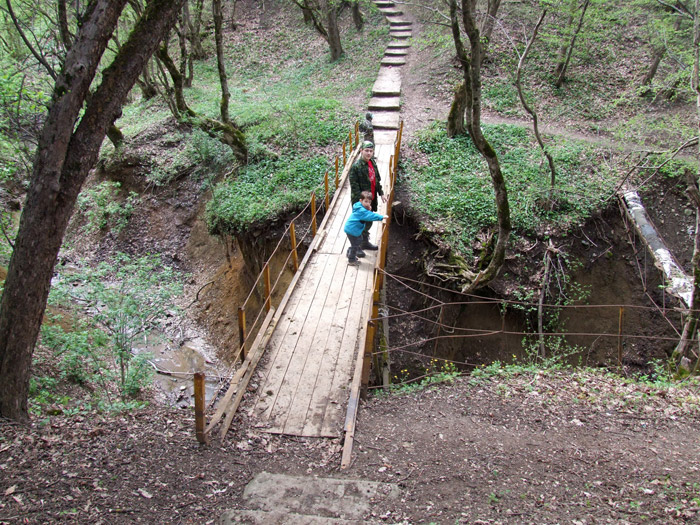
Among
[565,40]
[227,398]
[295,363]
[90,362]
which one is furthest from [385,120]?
[227,398]

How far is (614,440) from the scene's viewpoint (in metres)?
4.95

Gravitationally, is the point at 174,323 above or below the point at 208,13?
below

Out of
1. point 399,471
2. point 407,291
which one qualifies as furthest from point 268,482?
point 407,291

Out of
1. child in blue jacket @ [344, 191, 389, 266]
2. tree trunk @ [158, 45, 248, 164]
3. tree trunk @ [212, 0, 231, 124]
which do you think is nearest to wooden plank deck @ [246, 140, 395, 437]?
child in blue jacket @ [344, 191, 389, 266]

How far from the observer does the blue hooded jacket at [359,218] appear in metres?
7.90

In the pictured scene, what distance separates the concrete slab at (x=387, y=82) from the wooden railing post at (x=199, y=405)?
51.3 feet

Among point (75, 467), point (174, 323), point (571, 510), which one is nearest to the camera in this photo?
point (571, 510)

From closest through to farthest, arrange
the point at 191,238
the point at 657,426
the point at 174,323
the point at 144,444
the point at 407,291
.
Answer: the point at 144,444 → the point at 657,426 → the point at 407,291 → the point at 174,323 → the point at 191,238

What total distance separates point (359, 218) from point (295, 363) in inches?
116

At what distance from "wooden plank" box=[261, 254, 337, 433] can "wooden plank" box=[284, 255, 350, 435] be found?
0.19 feet

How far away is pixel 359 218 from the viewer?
7996 millimetres

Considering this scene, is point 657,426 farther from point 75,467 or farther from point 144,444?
point 75,467

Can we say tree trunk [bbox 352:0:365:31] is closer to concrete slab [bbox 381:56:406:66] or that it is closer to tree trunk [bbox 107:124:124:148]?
concrete slab [bbox 381:56:406:66]

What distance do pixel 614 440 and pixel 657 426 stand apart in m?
0.79
